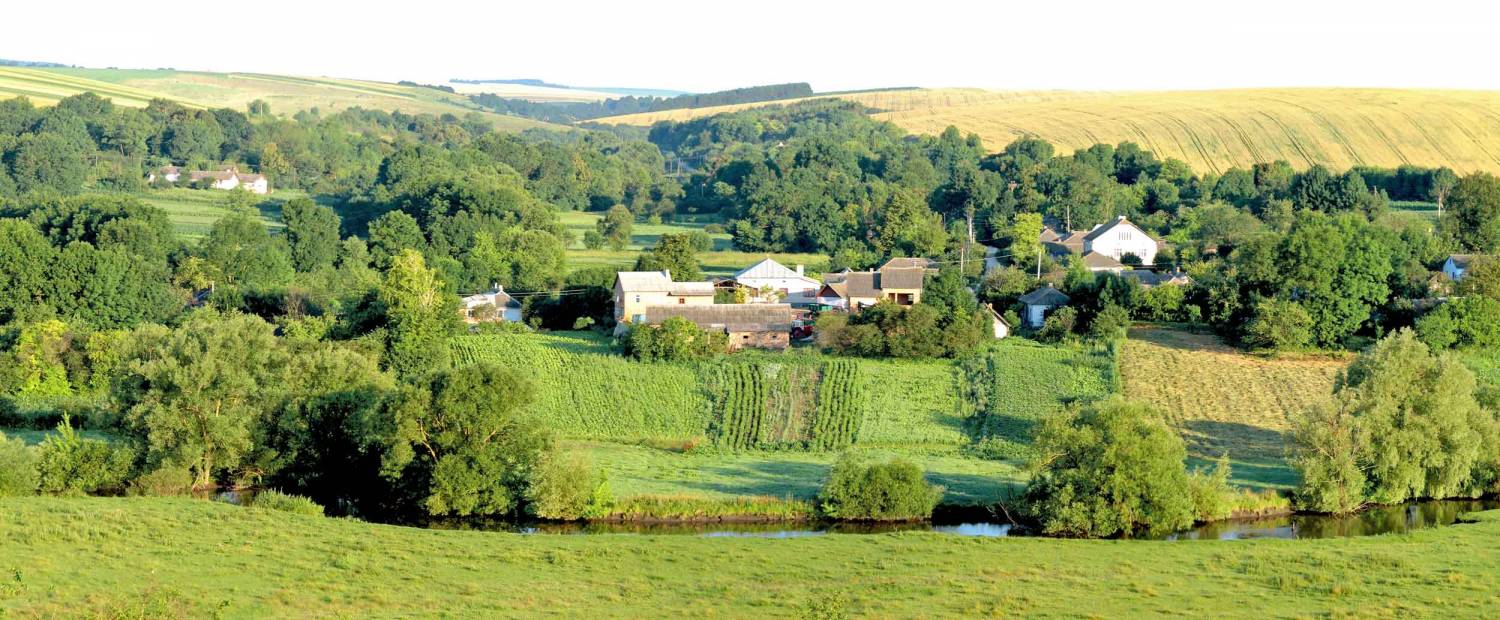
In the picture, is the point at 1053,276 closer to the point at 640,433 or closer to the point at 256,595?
the point at 640,433

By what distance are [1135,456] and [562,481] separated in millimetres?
12408

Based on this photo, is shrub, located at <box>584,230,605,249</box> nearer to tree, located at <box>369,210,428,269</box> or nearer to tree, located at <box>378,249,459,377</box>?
tree, located at <box>369,210,428,269</box>

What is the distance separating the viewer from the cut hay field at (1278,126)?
316ft

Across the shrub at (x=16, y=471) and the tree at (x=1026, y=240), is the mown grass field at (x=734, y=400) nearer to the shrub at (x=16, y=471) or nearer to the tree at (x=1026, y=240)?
the shrub at (x=16, y=471)

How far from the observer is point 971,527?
3366cm

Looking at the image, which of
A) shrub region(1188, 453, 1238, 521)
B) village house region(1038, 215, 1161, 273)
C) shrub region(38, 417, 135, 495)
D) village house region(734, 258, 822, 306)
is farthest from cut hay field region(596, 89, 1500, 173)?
shrub region(38, 417, 135, 495)

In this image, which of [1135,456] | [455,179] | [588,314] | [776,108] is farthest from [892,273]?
[776,108]

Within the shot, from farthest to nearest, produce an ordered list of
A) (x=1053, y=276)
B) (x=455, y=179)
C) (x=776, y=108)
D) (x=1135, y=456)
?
(x=776, y=108)
(x=455, y=179)
(x=1053, y=276)
(x=1135, y=456)

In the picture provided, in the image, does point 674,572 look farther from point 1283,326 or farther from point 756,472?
point 1283,326

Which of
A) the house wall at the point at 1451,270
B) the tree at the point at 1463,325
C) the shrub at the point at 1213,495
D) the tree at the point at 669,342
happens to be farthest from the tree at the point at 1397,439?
the house wall at the point at 1451,270

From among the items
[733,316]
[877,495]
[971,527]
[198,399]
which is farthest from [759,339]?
[198,399]

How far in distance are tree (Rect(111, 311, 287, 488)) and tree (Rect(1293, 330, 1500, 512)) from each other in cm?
2479

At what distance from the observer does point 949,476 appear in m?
37.6

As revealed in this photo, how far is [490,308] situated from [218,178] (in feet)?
201
